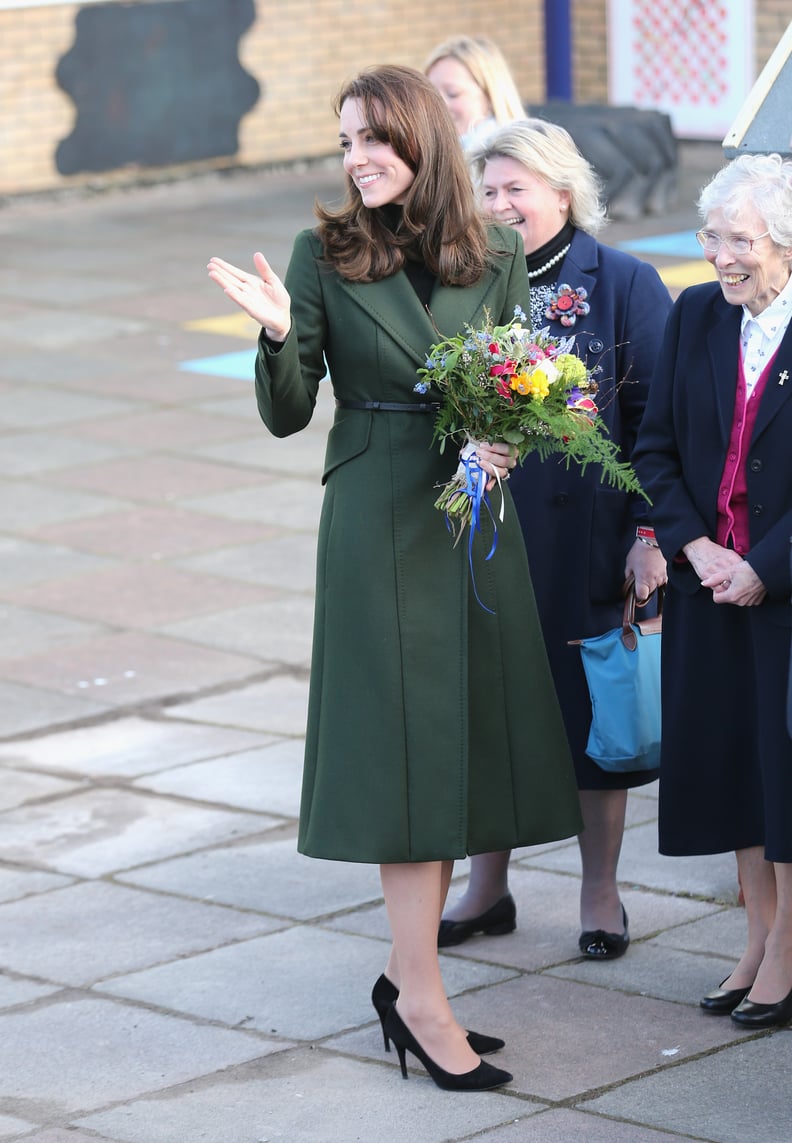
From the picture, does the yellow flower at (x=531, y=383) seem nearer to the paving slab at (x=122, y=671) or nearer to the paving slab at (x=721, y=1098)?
the paving slab at (x=721, y=1098)

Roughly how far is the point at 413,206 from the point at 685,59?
16966mm

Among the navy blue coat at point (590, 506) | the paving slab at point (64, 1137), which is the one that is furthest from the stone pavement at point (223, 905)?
the navy blue coat at point (590, 506)

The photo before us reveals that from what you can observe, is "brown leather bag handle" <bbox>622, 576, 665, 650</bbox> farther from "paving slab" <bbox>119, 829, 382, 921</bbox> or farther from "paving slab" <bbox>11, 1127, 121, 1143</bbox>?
"paving slab" <bbox>11, 1127, 121, 1143</bbox>

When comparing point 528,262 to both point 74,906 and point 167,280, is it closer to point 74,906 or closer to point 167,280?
point 74,906

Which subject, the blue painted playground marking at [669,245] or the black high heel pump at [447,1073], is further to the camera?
the blue painted playground marking at [669,245]

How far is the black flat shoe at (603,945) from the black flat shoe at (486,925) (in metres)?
0.23

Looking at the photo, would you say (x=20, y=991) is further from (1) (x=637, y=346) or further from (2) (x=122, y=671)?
(2) (x=122, y=671)

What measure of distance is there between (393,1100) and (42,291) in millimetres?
10629

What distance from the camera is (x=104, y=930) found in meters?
4.91

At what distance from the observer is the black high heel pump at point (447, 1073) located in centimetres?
400

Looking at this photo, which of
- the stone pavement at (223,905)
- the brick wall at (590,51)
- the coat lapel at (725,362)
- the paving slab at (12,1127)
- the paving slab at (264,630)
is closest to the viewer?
the paving slab at (12,1127)

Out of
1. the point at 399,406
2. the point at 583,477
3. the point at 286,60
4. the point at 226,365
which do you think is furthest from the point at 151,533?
the point at 286,60

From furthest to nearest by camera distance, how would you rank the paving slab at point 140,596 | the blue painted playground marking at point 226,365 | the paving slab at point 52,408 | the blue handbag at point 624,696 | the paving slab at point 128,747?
the blue painted playground marking at point 226,365 → the paving slab at point 52,408 → the paving slab at point 140,596 → the paving slab at point 128,747 → the blue handbag at point 624,696

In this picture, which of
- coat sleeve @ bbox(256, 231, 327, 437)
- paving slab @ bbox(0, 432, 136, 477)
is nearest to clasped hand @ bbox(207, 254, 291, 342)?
coat sleeve @ bbox(256, 231, 327, 437)
